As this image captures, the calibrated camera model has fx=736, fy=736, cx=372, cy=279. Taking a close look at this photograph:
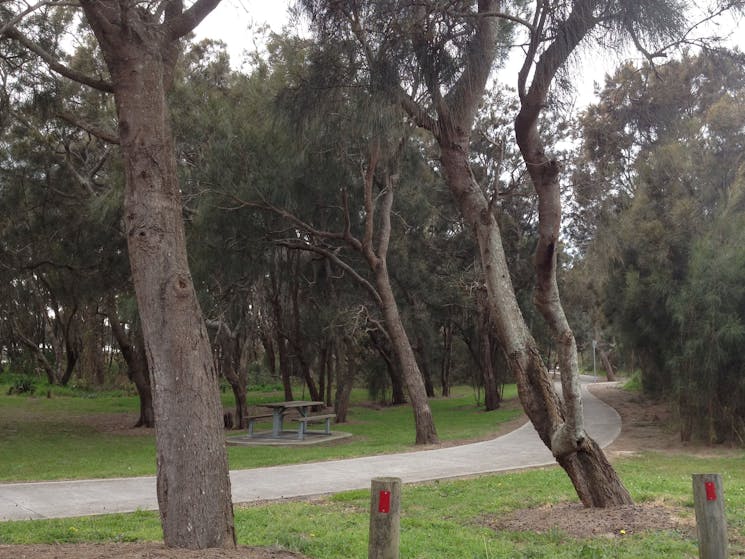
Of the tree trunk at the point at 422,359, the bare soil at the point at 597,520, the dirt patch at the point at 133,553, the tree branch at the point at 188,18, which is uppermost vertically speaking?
the tree branch at the point at 188,18

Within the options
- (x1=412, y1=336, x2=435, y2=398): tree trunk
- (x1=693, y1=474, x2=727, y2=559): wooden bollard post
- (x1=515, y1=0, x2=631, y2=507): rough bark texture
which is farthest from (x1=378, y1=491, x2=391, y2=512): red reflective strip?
(x1=412, y1=336, x2=435, y2=398): tree trunk

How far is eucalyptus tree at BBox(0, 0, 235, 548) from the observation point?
5.03 m

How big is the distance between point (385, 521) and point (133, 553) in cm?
193

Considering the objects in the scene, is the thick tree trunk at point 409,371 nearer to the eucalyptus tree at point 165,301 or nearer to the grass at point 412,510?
the grass at point 412,510

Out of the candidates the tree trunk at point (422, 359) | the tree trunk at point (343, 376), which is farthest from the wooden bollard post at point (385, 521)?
the tree trunk at point (422, 359)

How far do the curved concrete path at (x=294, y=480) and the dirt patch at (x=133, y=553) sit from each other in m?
2.93

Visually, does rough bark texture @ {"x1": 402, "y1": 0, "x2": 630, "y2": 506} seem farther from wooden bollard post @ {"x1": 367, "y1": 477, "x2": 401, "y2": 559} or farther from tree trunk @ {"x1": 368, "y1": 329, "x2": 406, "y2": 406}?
tree trunk @ {"x1": 368, "y1": 329, "x2": 406, "y2": 406}

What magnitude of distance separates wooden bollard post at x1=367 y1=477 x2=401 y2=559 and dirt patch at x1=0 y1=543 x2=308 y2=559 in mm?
1211

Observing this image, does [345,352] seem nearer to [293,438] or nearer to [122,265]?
[293,438]

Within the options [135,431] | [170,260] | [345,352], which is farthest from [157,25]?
[345,352]

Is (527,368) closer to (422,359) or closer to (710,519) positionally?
(710,519)

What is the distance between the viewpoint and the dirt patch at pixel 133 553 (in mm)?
4684

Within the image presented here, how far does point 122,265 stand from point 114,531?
1342cm

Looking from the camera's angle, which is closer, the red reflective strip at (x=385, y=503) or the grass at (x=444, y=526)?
the red reflective strip at (x=385, y=503)
